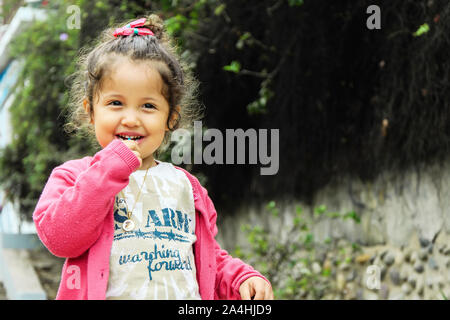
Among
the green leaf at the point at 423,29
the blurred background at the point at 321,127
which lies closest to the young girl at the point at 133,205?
the blurred background at the point at 321,127

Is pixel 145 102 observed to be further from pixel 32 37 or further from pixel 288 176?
pixel 32 37

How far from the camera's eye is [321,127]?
3.78 meters

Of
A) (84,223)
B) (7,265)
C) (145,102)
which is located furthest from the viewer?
(7,265)

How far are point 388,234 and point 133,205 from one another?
233 centimetres

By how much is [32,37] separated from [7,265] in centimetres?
236

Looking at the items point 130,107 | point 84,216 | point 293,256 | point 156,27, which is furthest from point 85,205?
point 293,256

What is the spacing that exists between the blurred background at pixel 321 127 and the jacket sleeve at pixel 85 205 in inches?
51.6

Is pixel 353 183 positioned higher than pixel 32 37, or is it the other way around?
pixel 32 37

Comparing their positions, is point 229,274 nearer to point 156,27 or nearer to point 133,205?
point 133,205

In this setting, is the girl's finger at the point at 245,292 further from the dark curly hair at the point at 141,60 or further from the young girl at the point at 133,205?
the dark curly hair at the point at 141,60

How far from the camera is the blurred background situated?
3.07 m

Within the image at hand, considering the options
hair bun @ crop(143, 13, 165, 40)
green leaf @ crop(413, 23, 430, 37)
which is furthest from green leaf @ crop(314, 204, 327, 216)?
hair bun @ crop(143, 13, 165, 40)
